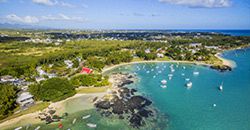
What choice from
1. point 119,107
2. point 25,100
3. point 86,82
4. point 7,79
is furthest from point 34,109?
point 7,79

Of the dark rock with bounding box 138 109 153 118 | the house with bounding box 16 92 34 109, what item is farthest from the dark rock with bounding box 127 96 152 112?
the house with bounding box 16 92 34 109

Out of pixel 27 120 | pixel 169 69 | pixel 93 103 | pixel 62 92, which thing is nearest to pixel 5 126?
pixel 27 120

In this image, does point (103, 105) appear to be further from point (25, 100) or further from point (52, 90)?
point (25, 100)

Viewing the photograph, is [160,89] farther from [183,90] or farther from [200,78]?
[200,78]

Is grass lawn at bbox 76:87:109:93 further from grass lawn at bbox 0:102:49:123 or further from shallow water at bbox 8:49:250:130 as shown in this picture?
grass lawn at bbox 0:102:49:123

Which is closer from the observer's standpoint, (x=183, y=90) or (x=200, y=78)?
(x=183, y=90)

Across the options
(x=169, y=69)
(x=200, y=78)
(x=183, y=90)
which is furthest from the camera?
(x=169, y=69)

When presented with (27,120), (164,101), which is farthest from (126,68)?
(27,120)

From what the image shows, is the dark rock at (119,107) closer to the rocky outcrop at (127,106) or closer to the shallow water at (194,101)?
the rocky outcrop at (127,106)

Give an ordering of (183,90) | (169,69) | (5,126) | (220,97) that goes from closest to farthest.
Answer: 1. (5,126)
2. (220,97)
3. (183,90)
4. (169,69)
